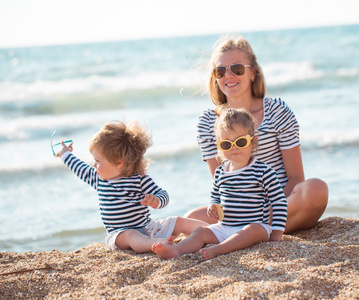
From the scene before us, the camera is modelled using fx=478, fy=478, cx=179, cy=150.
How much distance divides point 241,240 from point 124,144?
1088 millimetres

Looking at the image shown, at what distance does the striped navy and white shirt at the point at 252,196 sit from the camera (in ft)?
10.9

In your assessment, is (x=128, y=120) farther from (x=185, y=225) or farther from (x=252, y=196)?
(x=252, y=196)

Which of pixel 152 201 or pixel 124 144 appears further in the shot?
pixel 124 144

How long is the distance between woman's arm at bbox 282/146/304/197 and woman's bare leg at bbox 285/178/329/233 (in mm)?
152

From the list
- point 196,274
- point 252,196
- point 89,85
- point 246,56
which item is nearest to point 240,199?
point 252,196

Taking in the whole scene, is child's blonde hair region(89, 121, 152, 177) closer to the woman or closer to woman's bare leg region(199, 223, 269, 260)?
the woman

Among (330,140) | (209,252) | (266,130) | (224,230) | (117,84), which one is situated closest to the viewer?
(209,252)

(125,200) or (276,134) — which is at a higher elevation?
(276,134)

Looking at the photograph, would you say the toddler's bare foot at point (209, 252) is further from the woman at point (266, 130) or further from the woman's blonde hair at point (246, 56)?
the woman's blonde hair at point (246, 56)

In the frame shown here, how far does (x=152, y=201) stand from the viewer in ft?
11.0

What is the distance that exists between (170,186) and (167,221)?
247cm

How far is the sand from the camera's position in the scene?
8.47ft

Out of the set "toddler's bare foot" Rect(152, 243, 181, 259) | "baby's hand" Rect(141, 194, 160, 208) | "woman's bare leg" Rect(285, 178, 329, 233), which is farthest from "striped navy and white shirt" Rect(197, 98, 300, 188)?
"toddler's bare foot" Rect(152, 243, 181, 259)

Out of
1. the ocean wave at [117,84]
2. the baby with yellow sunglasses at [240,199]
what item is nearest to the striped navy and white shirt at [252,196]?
the baby with yellow sunglasses at [240,199]
